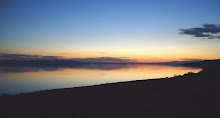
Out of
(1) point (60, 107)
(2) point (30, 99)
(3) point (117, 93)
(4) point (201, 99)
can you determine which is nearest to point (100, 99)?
(3) point (117, 93)

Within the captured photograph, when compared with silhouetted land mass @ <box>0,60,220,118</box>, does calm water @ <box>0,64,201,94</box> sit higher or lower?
lower

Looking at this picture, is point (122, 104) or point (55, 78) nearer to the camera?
point (122, 104)

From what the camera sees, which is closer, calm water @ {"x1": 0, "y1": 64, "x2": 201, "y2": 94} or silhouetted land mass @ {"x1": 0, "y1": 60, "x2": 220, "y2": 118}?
silhouetted land mass @ {"x1": 0, "y1": 60, "x2": 220, "y2": 118}

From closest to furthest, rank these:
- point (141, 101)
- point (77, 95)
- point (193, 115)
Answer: point (193, 115) → point (141, 101) → point (77, 95)

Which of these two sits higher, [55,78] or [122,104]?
[122,104]

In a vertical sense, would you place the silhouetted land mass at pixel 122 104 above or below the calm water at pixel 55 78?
above

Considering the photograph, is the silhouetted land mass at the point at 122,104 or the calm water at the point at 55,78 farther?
the calm water at the point at 55,78

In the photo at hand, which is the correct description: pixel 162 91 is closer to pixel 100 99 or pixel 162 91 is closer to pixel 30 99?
pixel 100 99

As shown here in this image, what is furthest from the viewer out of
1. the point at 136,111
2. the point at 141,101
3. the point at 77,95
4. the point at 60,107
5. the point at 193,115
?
the point at 77,95

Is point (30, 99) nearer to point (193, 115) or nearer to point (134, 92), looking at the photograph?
point (134, 92)

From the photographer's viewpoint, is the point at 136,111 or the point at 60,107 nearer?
the point at 136,111

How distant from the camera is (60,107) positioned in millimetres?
6910

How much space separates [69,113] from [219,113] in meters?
5.39

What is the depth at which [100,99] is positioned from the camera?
25.9 feet
